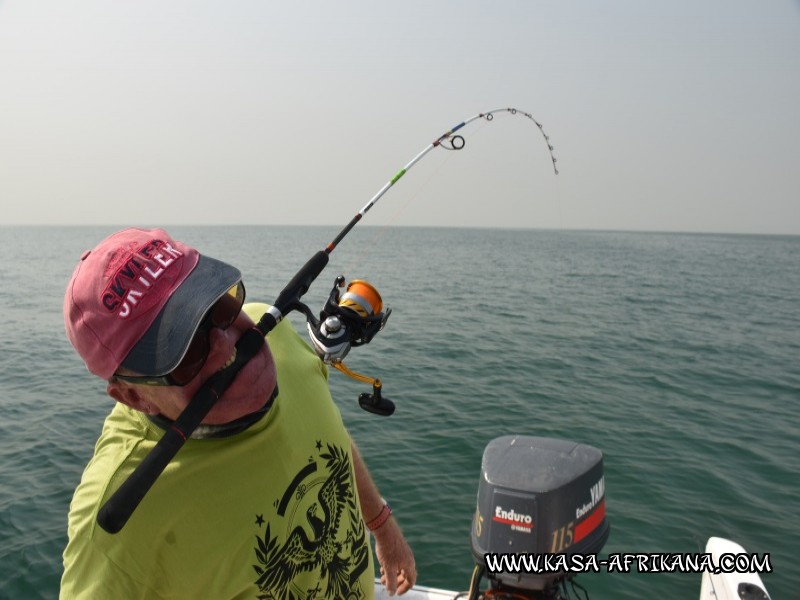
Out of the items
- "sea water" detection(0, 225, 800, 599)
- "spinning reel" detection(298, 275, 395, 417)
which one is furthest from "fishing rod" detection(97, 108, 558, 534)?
"sea water" detection(0, 225, 800, 599)

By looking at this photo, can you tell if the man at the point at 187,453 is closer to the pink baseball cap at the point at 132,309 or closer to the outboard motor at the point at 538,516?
the pink baseball cap at the point at 132,309

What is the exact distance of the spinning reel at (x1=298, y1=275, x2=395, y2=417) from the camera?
311 cm

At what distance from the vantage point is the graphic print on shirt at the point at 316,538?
5.24 feet

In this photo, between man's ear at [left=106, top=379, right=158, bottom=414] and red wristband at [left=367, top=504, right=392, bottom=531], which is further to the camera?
red wristband at [left=367, top=504, right=392, bottom=531]

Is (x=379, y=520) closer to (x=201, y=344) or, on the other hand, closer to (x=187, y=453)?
(x=187, y=453)

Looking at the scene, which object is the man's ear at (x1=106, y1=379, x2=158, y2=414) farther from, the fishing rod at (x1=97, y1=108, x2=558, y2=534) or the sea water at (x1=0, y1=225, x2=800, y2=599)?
the sea water at (x1=0, y1=225, x2=800, y2=599)

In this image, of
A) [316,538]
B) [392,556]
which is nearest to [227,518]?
[316,538]

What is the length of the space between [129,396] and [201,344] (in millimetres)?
210

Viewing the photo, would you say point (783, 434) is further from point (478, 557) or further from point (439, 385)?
point (478, 557)

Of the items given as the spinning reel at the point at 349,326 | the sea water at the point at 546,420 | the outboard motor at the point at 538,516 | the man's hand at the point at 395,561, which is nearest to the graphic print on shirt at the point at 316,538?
the man's hand at the point at 395,561

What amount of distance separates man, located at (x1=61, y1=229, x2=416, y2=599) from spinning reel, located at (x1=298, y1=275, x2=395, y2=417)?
4.24 feet

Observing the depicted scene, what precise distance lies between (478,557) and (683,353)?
1178cm

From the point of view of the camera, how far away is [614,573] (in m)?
4.91

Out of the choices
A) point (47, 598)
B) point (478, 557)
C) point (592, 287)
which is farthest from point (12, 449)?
point (592, 287)
